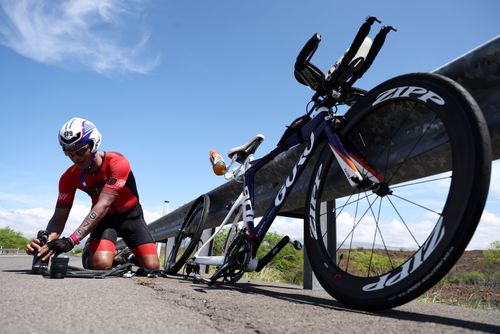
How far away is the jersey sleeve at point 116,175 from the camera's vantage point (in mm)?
4129

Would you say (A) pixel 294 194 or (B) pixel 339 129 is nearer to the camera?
(B) pixel 339 129

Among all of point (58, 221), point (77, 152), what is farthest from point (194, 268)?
point (58, 221)

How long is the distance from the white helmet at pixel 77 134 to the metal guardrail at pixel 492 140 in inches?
75.5

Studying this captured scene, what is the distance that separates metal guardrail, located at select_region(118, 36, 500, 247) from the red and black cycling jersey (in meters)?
1.30

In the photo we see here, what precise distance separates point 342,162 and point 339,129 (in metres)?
0.35

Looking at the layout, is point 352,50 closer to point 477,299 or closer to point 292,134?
point 292,134

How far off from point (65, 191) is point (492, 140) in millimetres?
4612

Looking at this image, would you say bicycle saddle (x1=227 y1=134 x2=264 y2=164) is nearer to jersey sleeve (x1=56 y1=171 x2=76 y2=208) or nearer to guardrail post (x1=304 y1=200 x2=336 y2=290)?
guardrail post (x1=304 y1=200 x2=336 y2=290)

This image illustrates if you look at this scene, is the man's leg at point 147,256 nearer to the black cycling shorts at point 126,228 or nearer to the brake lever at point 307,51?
the black cycling shorts at point 126,228

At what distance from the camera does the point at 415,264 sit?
1592 millimetres

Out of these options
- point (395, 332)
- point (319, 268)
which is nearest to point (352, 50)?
point (319, 268)

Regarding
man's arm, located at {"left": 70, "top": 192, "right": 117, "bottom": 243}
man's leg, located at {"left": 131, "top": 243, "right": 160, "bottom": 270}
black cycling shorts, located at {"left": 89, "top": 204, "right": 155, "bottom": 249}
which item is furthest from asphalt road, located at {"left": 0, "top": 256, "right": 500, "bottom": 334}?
black cycling shorts, located at {"left": 89, "top": 204, "right": 155, "bottom": 249}

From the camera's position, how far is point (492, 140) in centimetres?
198

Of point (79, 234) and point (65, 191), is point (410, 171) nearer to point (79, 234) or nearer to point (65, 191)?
point (79, 234)
